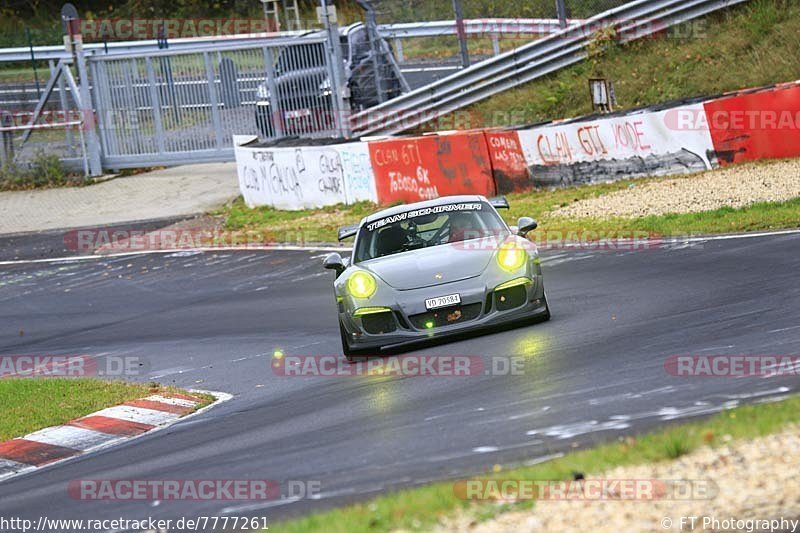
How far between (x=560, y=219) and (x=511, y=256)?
27.3 ft

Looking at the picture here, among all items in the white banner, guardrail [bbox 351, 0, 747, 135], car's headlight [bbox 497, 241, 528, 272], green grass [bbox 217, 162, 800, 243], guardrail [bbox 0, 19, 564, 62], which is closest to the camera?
car's headlight [bbox 497, 241, 528, 272]

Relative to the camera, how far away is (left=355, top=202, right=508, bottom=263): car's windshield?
12031mm

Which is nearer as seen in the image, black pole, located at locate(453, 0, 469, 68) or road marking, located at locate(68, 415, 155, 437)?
road marking, located at locate(68, 415, 155, 437)

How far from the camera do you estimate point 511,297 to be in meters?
11.1

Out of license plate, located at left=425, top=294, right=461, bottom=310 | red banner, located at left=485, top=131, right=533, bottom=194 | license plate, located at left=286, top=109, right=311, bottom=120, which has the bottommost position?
license plate, located at left=425, top=294, right=461, bottom=310

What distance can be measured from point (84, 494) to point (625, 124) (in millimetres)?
14615

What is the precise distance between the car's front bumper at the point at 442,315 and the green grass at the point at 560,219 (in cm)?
615

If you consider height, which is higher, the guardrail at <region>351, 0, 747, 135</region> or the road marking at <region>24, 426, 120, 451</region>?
the guardrail at <region>351, 0, 747, 135</region>

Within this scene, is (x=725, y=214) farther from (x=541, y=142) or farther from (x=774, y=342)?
(x=774, y=342)

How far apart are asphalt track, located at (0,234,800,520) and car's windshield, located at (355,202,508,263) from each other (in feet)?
3.52

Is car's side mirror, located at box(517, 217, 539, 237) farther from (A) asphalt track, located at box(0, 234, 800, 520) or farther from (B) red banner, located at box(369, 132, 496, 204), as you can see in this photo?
(B) red banner, located at box(369, 132, 496, 204)

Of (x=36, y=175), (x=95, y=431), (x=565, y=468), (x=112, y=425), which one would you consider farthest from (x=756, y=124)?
(x=36, y=175)

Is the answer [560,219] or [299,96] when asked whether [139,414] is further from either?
[299,96]

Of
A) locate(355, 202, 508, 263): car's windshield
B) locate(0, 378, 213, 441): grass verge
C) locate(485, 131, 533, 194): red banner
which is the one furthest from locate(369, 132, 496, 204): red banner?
locate(0, 378, 213, 441): grass verge
